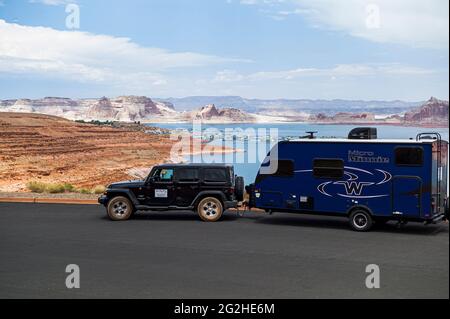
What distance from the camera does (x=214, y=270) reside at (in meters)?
11.7

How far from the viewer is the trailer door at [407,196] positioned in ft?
53.0

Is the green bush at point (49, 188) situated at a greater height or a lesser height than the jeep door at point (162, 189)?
lesser

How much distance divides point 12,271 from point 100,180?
126ft

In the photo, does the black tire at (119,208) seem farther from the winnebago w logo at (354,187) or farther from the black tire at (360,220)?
the black tire at (360,220)

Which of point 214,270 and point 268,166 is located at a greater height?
point 268,166

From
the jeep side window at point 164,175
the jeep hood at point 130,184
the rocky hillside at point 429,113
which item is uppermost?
the rocky hillside at point 429,113

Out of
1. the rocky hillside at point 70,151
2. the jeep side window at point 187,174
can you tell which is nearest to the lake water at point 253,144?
the jeep side window at point 187,174

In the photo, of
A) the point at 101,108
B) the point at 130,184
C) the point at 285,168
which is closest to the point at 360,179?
the point at 285,168

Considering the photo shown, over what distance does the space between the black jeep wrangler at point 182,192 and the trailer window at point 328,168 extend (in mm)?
2630

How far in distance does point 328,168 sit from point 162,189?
16.4 feet

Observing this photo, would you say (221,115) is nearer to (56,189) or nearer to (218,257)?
(56,189)
